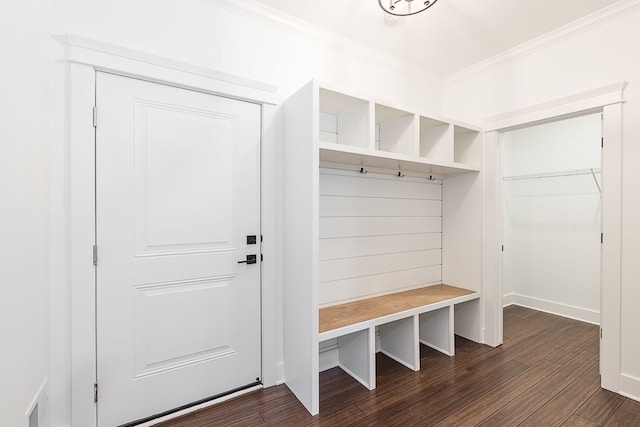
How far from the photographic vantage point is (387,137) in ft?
8.60

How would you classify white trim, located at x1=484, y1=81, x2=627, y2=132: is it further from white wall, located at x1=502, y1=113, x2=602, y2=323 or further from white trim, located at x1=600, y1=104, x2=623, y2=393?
white wall, located at x1=502, y1=113, x2=602, y2=323

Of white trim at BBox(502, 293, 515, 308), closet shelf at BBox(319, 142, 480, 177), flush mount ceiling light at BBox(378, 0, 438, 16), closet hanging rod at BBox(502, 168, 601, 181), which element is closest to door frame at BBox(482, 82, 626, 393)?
closet shelf at BBox(319, 142, 480, 177)

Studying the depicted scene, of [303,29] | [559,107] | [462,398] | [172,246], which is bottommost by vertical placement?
[462,398]

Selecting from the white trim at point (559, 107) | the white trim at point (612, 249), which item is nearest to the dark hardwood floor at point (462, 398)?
the white trim at point (612, 249)

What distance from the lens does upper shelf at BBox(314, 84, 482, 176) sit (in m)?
2.11

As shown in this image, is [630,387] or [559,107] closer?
[630,387]

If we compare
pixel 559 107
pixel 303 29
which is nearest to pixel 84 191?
pixel 303 29

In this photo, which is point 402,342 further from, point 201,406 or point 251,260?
point 201,406

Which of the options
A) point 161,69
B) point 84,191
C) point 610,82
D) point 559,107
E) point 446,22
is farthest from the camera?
point 559,107

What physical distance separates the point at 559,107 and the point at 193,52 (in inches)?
111

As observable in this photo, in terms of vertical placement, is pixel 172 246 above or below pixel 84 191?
below

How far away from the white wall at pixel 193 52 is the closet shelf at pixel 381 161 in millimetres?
618

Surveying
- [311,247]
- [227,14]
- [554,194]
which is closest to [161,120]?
[227,14]

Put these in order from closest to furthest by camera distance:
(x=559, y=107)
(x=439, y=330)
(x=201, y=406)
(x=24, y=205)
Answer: (x=24, y=205) < (x=201, y=406) < (x=559, y=107) < (x=439, y=330)
